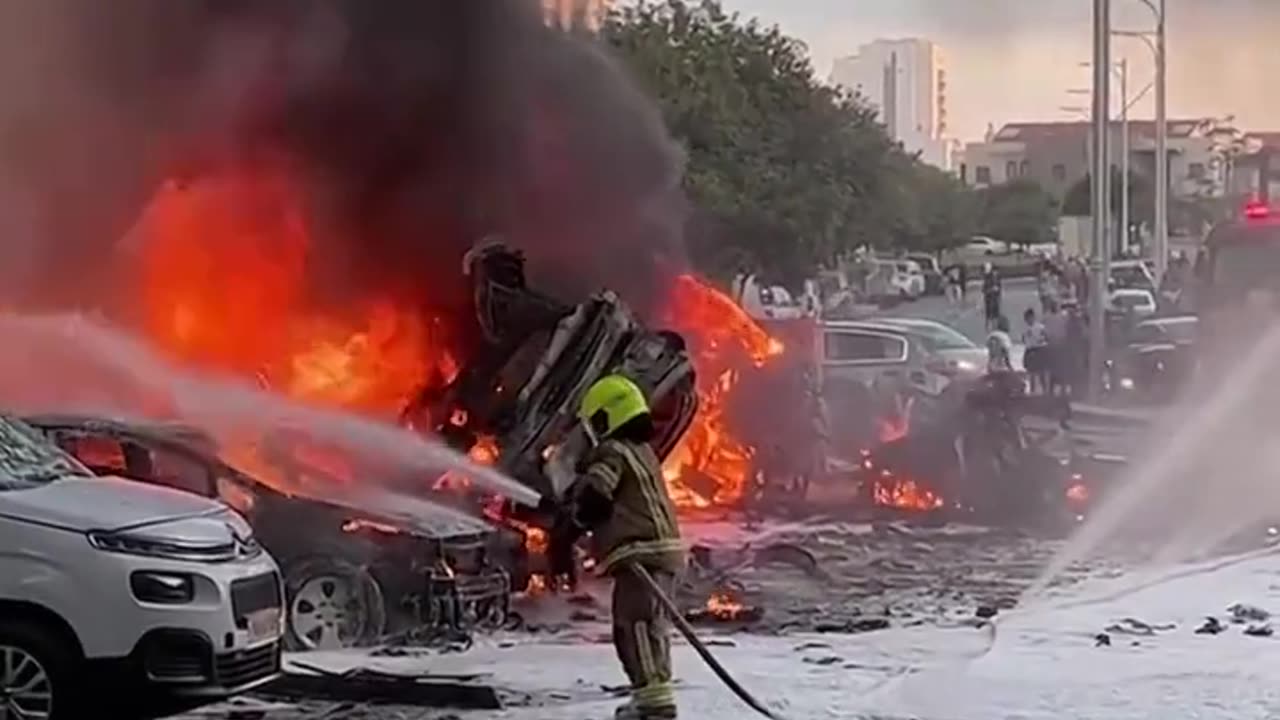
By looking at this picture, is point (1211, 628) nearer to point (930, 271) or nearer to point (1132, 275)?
point (1132, 275)

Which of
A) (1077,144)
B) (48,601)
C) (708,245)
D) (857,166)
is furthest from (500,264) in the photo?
(1077,144)

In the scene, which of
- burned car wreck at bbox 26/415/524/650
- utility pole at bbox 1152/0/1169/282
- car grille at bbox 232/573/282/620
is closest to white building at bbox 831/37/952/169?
utility pole at bbox 1152/0/1169/282

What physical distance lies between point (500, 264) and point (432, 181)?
9.28ft

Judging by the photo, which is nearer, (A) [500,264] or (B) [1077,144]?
(A) [500,264]

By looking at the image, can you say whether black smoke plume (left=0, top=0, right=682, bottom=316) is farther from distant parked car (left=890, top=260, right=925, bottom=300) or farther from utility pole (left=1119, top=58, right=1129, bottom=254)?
distant parked car (left=890, top=260, right=925, bottom=300)

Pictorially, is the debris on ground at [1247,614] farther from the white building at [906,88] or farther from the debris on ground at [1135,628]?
the white building at [906,88]

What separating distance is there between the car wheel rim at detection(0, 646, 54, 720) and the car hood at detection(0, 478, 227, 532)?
48 cm

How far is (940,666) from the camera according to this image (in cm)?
991

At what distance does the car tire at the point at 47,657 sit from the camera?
7.38m

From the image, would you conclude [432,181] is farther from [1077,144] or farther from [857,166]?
[1077,144]

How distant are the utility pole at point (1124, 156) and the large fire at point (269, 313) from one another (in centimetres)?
1649

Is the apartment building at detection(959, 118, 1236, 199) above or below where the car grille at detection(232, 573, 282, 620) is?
above

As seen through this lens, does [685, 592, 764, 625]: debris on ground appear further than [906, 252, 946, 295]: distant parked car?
No

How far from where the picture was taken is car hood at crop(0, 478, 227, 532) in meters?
7.40
